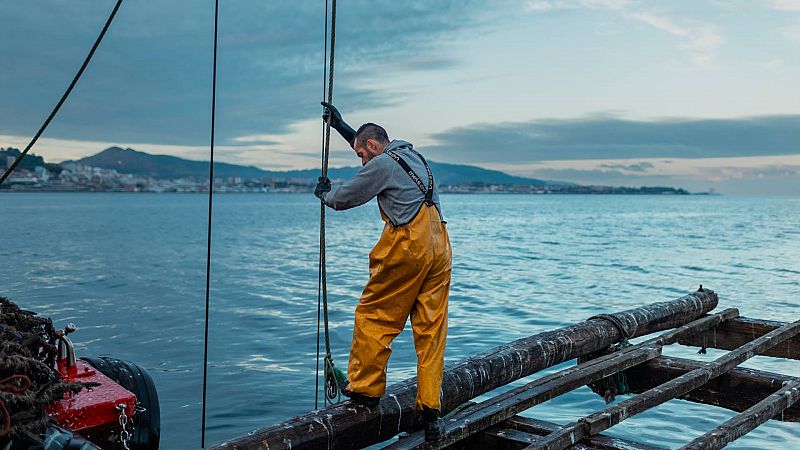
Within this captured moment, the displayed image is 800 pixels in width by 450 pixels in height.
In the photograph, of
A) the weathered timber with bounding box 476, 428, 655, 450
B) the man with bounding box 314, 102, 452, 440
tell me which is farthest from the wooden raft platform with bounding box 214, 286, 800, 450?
the man with bounding box 314, 102, 452, 440

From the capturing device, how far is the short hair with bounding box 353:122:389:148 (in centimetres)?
506

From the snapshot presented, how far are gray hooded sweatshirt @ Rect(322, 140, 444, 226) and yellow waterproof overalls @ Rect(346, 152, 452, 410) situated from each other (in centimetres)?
5

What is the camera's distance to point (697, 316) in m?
9.68

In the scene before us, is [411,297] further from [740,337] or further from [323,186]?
[740,337]

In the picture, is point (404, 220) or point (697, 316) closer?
point (404, 220)

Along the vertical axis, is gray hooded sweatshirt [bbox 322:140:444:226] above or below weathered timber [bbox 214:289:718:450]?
above

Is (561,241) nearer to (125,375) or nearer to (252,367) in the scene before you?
(252,367)

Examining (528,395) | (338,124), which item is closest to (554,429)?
(528,395)

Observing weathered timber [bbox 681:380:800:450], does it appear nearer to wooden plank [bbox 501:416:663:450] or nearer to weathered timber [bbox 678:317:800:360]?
wooden plank [bbox 501:416:663:450]

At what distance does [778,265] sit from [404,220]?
100 feet

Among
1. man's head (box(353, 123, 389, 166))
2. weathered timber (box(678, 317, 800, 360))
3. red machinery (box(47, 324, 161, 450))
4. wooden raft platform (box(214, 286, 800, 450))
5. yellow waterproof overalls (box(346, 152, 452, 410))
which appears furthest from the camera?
weathered timber (box(678, 317, 800, 360))

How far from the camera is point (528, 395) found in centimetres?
572


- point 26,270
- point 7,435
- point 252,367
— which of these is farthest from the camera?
point 26,270

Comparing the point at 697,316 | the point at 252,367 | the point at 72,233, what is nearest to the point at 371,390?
the point at 697,316
